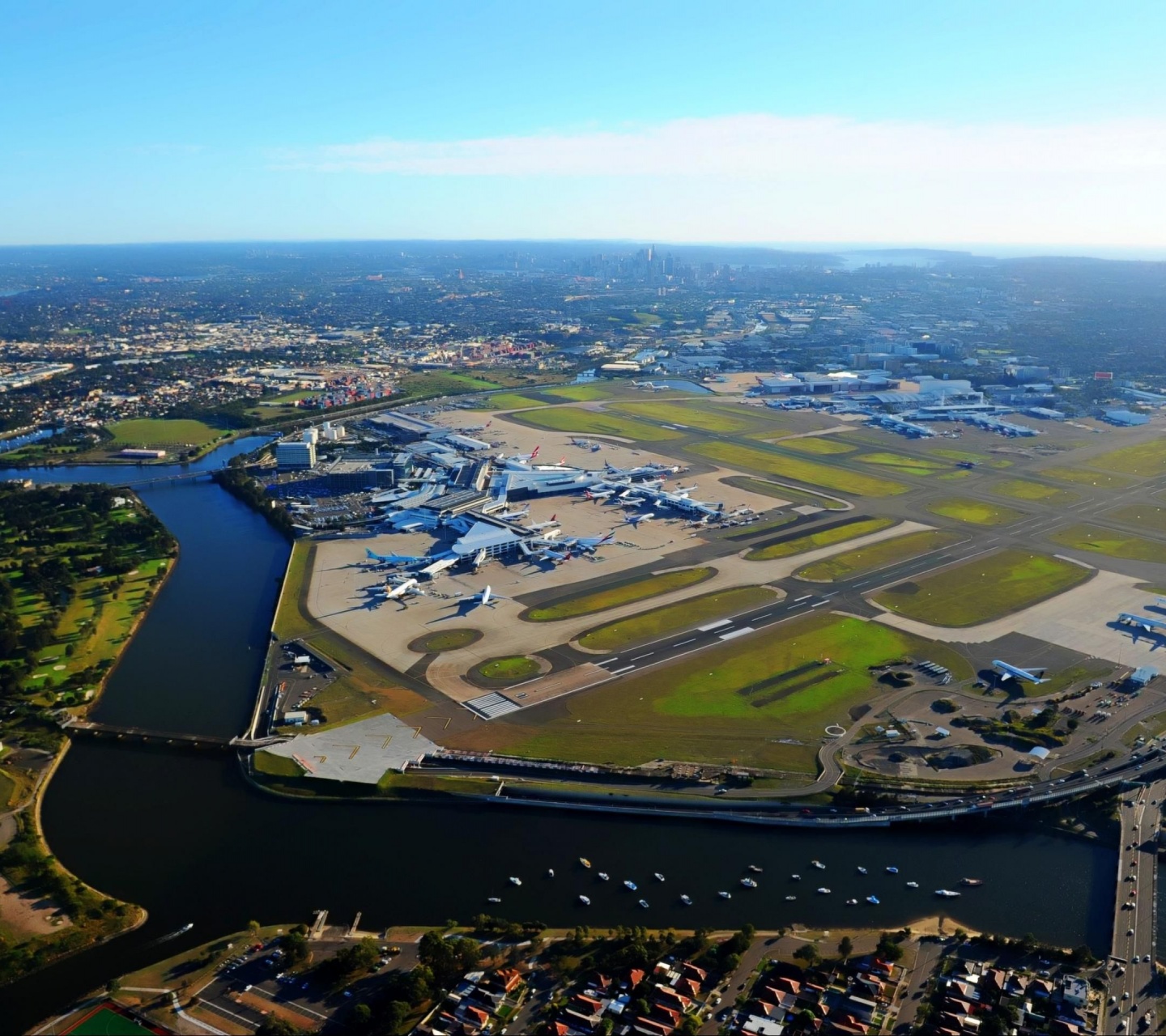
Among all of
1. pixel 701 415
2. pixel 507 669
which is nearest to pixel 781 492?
pixel 701 415

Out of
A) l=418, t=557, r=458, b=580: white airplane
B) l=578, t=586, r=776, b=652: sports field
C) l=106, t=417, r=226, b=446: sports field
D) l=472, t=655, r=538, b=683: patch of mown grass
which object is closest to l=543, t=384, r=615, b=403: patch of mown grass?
l=106, t=417, r=226, b=446: sports field

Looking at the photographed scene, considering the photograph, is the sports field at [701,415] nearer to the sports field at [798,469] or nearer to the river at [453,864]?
the sports field at [798,469]

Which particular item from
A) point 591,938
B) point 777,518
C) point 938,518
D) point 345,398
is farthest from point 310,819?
point 345,398

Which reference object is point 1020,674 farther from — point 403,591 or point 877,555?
point 403,591

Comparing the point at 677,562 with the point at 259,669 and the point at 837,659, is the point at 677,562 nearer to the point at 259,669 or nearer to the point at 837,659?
the point at 837,659

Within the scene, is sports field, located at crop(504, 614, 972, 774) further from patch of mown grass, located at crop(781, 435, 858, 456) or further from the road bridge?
patch of mown grass, located at crop(781, 435, 858, 456)
